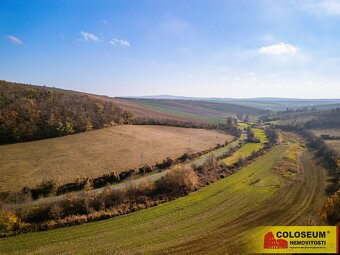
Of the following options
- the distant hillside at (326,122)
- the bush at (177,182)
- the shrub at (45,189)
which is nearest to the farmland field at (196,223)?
the bush at (177,182)

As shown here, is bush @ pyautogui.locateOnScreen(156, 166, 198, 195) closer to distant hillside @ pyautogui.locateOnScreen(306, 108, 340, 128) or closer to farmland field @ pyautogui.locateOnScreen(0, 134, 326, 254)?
farmland field @ pyautogui.locateOnScreen(0, 134, 326, 254)

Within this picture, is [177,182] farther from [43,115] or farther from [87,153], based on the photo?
[43,115]

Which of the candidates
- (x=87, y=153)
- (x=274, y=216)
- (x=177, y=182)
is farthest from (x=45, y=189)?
(x=274, y=216)

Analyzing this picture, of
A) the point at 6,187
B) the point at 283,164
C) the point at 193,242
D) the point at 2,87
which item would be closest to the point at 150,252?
the point at 193,242

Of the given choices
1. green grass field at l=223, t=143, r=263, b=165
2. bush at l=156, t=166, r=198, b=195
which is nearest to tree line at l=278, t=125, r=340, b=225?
green grass field at l=223, t=143, r=263, b=165

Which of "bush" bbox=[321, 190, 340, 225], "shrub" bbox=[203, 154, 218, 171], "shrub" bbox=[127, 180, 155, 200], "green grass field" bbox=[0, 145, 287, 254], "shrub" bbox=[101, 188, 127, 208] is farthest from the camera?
"shrub" bbox=[203, 154, 218, 171]

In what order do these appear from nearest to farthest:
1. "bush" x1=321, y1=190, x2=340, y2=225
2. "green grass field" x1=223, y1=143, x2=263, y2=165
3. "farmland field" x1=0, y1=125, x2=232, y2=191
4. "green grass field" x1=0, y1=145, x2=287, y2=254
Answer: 1. "bush" x1=321, y1=190, x2=340, y2=225
2. "green grass field" x1=0, y1=145, x2=287, y2=254
3. "farmland field" x1=0, y1=125, x2=232, y2=191
4. "green grass field" x1=223, y1=143, x2=263, y2=165
